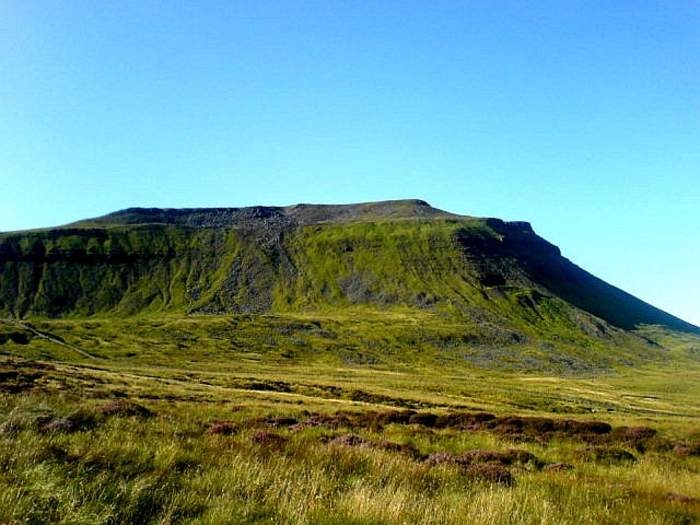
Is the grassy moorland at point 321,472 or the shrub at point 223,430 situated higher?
the grassy moorland at point 321,472

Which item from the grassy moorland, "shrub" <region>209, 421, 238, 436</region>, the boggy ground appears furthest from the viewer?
"shrub" <region>209, 421, 238, 436</region>

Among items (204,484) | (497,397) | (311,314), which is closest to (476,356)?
(311,314)

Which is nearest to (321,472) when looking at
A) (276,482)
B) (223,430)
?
(276,482)

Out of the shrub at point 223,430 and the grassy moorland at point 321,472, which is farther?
the shrub at point 223,430

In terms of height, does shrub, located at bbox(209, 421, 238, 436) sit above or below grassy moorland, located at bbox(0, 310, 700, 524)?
below

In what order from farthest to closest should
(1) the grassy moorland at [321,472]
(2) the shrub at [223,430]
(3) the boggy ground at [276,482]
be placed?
1. (2) the shrub at [223,430]
2. (1) the grassy moorland at [321,472]
3. (3) the boggy ground at [276,482]

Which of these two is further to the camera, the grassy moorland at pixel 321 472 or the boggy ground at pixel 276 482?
the grassy moorland at pixel 321 472

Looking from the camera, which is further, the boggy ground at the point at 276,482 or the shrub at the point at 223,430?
the shrub at the point at 223,430

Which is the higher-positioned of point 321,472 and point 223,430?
point 321,472

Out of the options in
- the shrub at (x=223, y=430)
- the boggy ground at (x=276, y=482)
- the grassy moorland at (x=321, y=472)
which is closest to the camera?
the boggy ground at (x=276, y=482)

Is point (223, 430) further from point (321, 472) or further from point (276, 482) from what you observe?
point (276, 482)

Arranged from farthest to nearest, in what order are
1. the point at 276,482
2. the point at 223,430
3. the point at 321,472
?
the point at 223,430
the point at 321,472
the point at 276,482

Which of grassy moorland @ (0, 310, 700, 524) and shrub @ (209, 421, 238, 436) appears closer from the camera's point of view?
grassy moorland @ (0, 310, 700, 524)

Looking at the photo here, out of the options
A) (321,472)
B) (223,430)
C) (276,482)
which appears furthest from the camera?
(223,430)
